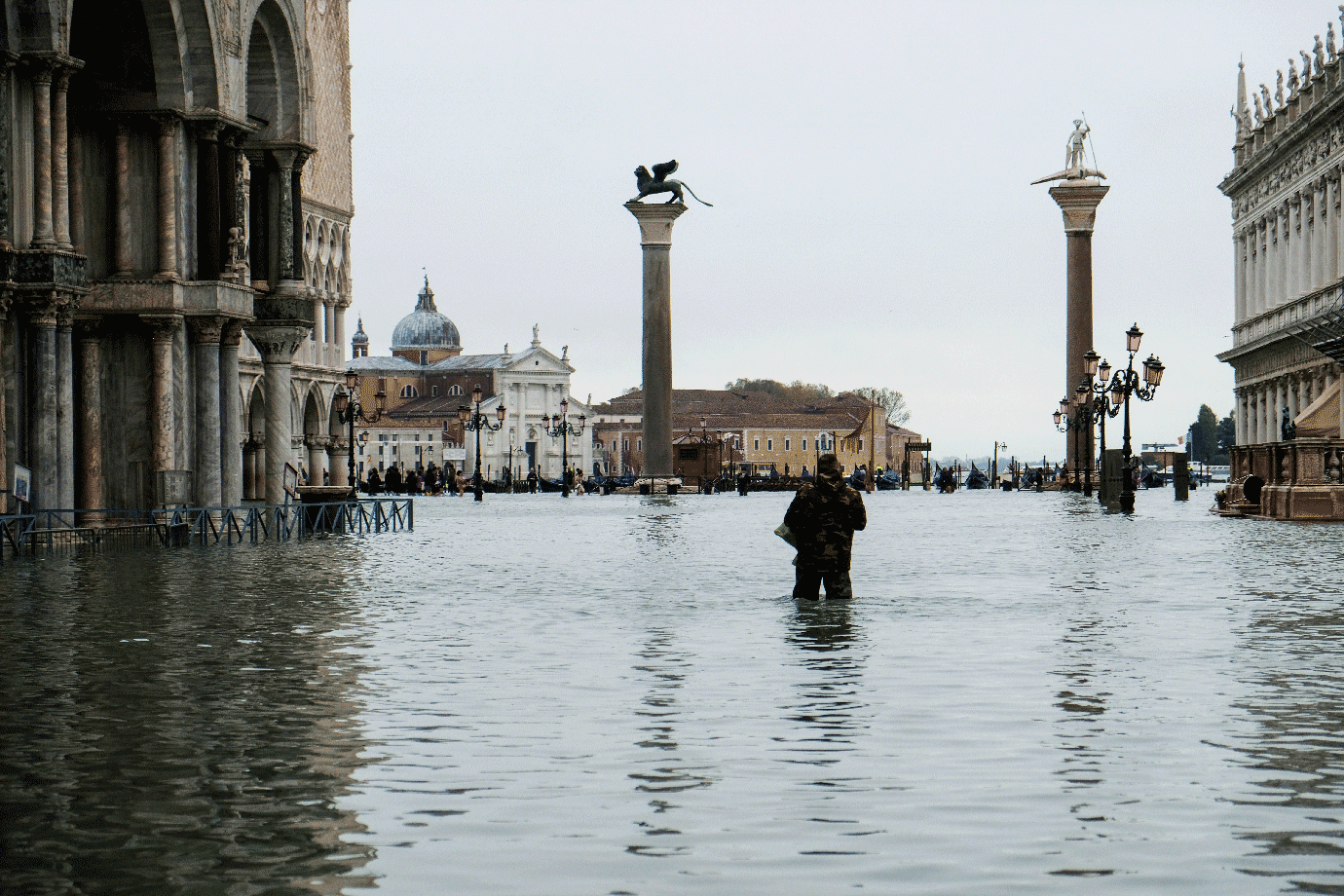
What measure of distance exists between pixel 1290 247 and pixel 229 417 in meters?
56.2

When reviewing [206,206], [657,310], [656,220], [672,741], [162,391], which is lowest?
[672,741]

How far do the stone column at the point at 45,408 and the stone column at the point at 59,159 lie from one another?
0.98 m

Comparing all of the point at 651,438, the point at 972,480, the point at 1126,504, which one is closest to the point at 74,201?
the point at 1126,504

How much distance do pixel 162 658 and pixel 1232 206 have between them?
8733 centimetres

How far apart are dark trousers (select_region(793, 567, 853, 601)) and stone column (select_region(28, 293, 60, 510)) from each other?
13.9 metres

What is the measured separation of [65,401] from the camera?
28.8 metres

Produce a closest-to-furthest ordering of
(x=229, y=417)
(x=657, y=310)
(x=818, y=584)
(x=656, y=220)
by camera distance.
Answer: (x=818, y=584)
(x=229, y=417)
(x=657, y=310)
(x=656, y=220)

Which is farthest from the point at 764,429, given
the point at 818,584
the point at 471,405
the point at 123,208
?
the point at 818,584

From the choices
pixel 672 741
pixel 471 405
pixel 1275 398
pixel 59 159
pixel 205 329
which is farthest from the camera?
pixel 471 405

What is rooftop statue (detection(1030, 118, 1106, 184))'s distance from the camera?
311ft

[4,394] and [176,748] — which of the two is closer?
[176,748]

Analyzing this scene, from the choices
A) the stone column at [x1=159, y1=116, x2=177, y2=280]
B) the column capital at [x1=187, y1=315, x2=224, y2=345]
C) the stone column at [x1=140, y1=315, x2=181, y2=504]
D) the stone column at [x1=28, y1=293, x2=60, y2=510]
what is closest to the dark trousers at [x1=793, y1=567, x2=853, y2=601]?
the stone column at [x1=28, y1=293, x2=60, y2=510]

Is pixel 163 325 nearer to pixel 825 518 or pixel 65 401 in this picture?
pixel 65 401

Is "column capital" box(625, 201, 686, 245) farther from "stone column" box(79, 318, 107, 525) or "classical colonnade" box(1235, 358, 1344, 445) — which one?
"stone column" box(79, 318, 107, 525)
